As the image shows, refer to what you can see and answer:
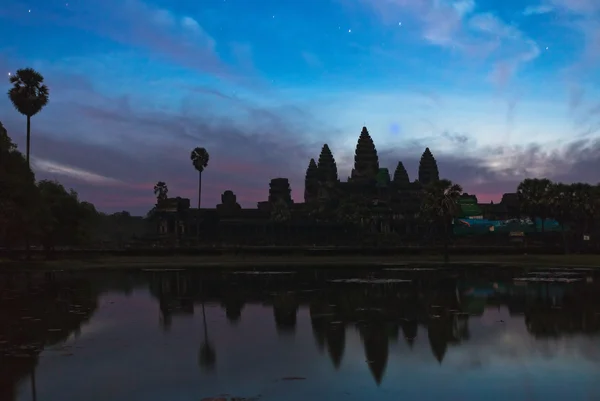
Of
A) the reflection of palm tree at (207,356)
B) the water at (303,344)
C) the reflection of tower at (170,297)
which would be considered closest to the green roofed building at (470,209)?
the reflection of tower at (170,297)

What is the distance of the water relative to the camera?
1311 cm

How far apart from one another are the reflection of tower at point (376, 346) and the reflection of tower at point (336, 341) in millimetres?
651

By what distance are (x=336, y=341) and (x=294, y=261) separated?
5459 centimetres

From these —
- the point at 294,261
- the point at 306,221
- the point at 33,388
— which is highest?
the point at 306,221

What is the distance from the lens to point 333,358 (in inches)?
641

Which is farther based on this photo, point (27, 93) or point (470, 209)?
point (470, 209)

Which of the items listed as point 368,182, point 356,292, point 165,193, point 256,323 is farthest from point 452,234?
point 256,323

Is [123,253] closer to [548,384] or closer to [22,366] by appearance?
[22,366]

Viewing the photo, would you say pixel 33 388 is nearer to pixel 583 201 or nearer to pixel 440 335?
pixel 440 335

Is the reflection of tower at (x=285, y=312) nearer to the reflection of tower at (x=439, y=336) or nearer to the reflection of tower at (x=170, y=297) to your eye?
the reflection of tower at (x=170, y=297)

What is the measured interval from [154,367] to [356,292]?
19.6m

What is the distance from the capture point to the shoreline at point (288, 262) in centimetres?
6217

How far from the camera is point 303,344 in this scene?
61.5ft

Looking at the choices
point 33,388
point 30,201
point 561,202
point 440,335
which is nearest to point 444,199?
point 561,202
